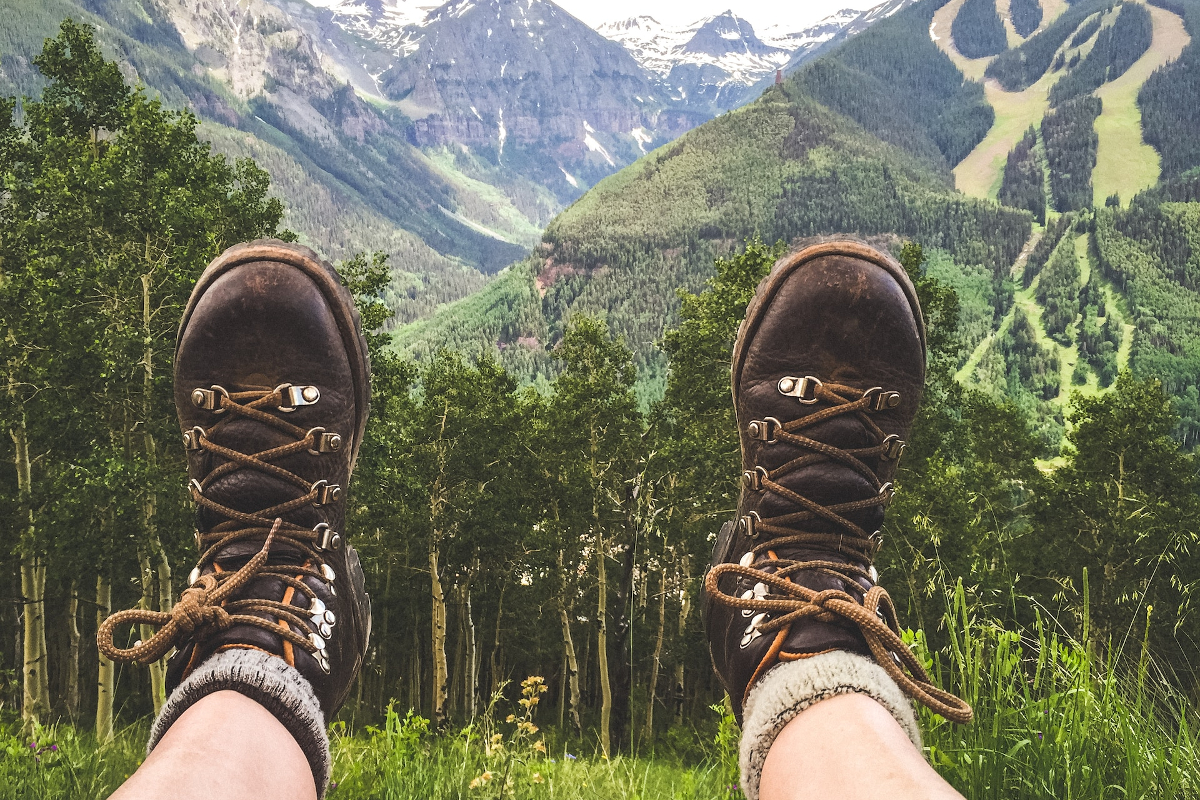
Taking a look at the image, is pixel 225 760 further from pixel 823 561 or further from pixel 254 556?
pixel 823 561

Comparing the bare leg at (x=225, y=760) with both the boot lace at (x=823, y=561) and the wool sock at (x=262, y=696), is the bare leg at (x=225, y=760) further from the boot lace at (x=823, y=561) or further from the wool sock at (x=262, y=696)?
the boot lace at (x=823, y=561)

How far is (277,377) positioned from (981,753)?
245 cm

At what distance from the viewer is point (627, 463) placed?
18.3m

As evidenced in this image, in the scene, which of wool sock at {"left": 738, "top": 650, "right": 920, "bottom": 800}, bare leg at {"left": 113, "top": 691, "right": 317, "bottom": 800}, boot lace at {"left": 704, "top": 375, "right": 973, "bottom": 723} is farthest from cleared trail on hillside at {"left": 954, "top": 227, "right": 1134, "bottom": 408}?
bare leg at {"left": 113, "top": 691, "right": 317, "bottom": 800}

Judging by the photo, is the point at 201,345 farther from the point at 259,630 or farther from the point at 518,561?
the point at 518,561

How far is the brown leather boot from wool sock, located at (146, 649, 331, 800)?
1160mm

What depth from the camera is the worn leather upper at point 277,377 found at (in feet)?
8.32

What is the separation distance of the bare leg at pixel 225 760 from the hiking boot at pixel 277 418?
616mm

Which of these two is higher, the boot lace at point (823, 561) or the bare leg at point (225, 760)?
the boot lace at point (823, 561)

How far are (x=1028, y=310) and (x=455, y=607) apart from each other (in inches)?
7086

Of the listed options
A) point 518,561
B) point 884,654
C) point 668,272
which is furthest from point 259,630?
point 668,272

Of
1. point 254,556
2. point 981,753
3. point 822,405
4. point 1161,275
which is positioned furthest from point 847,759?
point 1161,275

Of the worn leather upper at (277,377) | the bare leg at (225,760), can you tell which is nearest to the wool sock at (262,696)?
the bare leg at (225,760)

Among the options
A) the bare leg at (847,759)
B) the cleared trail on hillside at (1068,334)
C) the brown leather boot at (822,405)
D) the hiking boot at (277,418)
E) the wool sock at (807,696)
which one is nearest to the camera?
the bare leg at (847,759)
